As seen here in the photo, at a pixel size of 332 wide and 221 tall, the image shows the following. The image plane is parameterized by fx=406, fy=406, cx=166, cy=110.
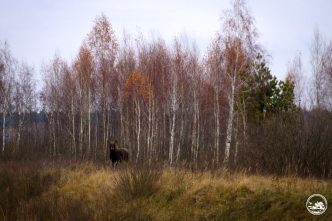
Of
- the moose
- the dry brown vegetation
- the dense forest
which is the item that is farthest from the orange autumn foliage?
the dry brown vegetation

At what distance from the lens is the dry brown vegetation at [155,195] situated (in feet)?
27.1

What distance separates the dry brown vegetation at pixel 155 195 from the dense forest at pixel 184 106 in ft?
3.30

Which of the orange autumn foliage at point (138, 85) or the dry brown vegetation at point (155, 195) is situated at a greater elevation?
the orange autumn foliage at point (138, 85)

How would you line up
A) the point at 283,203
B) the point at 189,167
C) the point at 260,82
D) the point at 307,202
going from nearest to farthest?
the point at 307,202 → the point at 283,203 → the point at 189,167 → the point at 260,82

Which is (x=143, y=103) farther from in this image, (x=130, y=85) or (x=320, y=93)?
(x=320, y=93)

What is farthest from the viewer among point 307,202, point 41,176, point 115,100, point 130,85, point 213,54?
point 115,100

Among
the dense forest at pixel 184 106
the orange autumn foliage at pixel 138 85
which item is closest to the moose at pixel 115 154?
the dense forest at pixel 184 106

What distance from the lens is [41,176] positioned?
14.1 m

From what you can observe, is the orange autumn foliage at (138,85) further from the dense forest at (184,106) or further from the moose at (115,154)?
the moose at (115,154)

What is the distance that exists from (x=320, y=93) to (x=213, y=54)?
11.5 meters

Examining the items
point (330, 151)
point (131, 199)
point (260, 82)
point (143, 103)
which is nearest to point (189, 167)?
point (131, 199)

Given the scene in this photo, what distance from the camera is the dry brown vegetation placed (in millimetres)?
8250

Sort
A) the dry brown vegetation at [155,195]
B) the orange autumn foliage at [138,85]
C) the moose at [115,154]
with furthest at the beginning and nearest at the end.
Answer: the orange autumn foliage at [138,85], the moose at [115,154], the dry brown vegetation at [155,195]

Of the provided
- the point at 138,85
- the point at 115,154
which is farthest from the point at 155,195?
the point at 138,85
